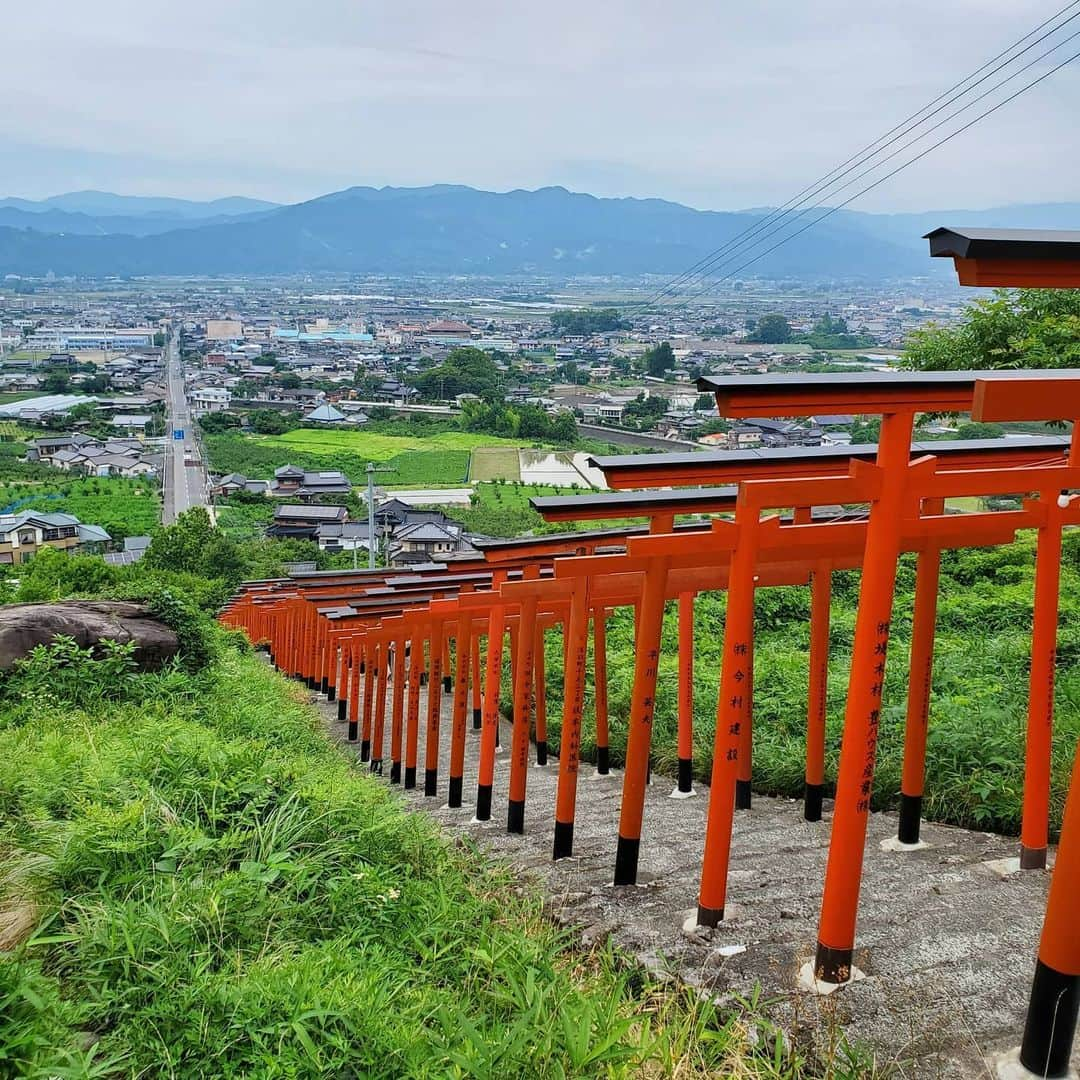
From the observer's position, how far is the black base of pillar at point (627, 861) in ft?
16.2

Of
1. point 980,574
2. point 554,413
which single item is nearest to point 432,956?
point 980,574

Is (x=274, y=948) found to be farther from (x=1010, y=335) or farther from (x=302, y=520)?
(x=302, y=520)

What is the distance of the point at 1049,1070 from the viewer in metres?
3.16

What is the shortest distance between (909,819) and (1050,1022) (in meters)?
2.13

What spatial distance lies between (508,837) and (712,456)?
122 inches

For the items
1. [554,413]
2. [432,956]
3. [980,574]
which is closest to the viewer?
[432,956]

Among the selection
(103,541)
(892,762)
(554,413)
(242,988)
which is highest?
(242,988)

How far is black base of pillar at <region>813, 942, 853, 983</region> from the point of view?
380 centimetres

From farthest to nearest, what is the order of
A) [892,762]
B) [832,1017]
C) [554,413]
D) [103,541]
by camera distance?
[554,413]
[103,541]
[892,762]
[832,1017]

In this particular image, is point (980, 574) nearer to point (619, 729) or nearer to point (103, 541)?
point (619, 729)

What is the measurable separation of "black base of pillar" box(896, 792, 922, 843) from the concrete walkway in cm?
11

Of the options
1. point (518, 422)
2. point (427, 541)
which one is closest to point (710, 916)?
point (427, 541)

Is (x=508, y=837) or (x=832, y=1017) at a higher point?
(x=832, y=1017)

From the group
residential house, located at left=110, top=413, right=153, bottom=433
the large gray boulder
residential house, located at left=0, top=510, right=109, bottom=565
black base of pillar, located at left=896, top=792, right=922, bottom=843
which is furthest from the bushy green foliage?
residential house, located at left=110, top=413, right=153, bottom=433
